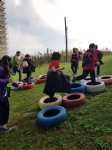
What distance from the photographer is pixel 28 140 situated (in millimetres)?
3711

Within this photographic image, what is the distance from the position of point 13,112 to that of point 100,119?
3003 millimetres

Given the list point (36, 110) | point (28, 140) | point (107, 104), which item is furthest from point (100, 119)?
point (36, 110)

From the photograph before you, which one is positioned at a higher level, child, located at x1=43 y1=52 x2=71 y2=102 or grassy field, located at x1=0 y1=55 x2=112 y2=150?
child, located at x1=43 y1=52 x2=71 y2=102

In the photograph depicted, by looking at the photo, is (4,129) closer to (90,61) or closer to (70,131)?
(70,131)

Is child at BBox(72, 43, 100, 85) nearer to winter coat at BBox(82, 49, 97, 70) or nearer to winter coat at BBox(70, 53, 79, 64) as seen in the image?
winter coat at BBox(82, 49, 97, 70)

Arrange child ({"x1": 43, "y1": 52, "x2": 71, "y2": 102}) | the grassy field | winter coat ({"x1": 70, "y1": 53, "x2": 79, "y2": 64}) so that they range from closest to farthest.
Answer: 1. the grassy field
2. child ({"x1": 43, "y1": 52, "x2": 71, "y2": 102})
3. winter coat ({"x1": 70, "y1": 53, "x2": 79, "y2": 64})

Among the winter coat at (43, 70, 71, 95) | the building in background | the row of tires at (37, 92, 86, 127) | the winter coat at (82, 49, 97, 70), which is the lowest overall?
the row of tires at (37, 92, 86, 127)

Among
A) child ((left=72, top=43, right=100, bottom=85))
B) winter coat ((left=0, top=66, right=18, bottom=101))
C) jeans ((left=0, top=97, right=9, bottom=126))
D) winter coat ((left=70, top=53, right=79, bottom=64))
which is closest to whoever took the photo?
winter coat ((left=0, top=66, right=18, bottom=101))

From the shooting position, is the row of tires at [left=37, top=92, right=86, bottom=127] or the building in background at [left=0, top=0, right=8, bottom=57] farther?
the building in background at [left=0, top=0, right=8, bottom=57]

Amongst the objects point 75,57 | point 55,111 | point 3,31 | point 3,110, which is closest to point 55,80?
point 55,111

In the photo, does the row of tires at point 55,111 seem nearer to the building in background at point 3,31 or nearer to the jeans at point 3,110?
the jeans at point 3,110

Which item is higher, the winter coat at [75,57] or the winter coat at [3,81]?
the winter coat at [75,57]

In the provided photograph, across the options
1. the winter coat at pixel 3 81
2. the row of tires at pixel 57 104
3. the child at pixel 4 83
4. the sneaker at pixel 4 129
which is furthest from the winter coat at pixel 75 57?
the sneaker at pixel 4 129

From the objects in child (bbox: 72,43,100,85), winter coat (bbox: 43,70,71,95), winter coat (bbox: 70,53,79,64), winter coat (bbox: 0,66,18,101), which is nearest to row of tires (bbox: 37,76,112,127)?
winter coat (bbox: 43,70,71,95)
